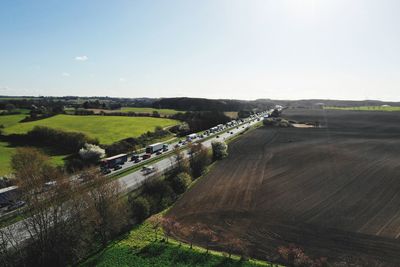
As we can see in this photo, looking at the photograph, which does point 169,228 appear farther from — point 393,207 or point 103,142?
point 103,142

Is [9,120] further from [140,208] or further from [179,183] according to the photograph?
[140,208]

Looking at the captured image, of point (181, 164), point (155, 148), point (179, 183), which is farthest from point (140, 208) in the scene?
point (155, 148)

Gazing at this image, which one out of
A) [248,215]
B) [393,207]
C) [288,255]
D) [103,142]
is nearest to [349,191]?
[393,207]

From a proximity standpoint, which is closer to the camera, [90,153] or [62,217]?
[62,217]

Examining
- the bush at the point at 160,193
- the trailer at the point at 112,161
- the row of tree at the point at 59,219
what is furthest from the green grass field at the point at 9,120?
the row of tree at the point at 59,219

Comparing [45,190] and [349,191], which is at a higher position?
[45,190]
